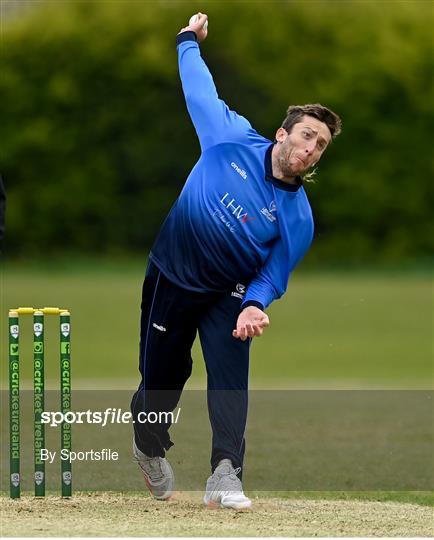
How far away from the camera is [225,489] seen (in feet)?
16.6

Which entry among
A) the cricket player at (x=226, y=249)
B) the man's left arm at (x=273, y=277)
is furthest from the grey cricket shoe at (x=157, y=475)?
the man's left arm at (x=273, y=277)

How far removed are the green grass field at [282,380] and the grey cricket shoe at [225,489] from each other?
0.08 m

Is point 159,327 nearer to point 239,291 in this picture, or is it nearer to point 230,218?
point 239,291

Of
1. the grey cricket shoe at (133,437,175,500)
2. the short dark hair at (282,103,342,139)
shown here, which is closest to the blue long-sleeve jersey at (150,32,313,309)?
the short dark hair at (282,103,342,139)

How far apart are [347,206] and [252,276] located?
23.4 meters

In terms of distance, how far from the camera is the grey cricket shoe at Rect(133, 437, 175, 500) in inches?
213

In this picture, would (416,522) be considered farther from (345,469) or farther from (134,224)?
(134,224)

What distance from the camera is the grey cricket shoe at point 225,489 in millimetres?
5055

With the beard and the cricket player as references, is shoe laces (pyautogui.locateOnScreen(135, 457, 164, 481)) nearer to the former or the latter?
the cricket player

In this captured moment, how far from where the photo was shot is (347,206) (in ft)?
93.2

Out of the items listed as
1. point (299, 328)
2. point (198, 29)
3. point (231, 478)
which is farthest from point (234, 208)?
point (299, 328)

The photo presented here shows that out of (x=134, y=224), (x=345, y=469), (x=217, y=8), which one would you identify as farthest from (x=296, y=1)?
(x=345, y=469)

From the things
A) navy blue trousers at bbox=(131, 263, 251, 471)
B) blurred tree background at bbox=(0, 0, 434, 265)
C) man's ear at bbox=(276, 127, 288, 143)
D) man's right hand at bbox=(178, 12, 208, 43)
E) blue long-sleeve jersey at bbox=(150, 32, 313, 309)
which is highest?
blurred tree background at bbox=(0, 0, 434, 265)

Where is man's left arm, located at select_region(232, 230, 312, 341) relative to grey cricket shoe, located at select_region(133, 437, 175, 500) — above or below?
above
